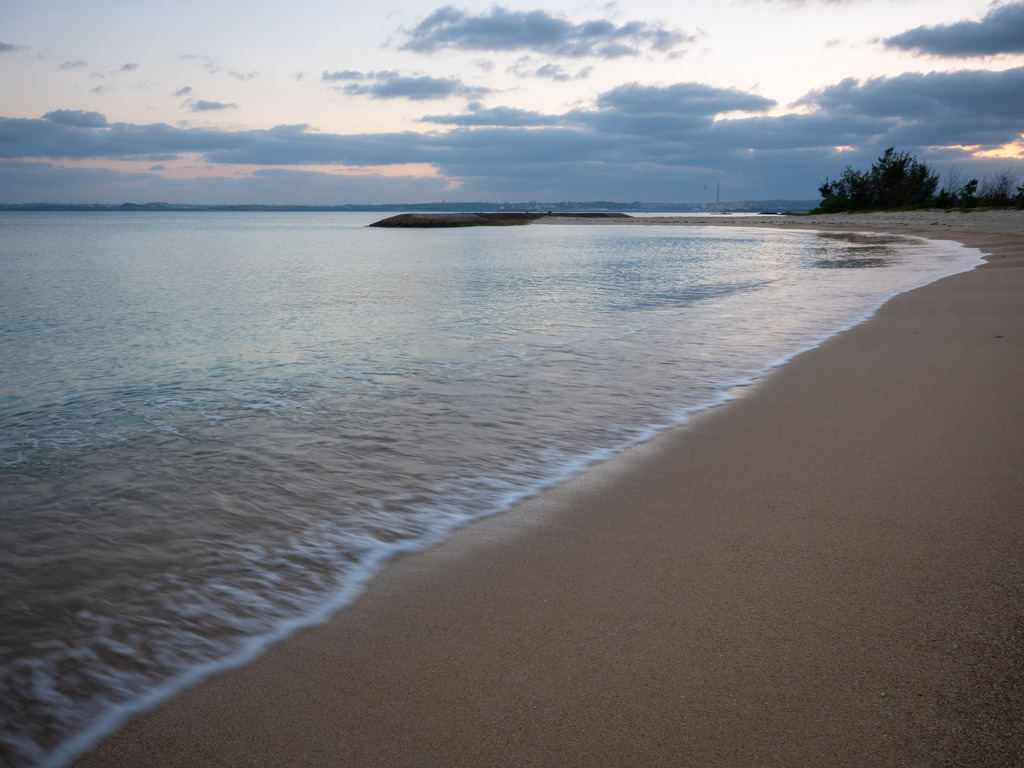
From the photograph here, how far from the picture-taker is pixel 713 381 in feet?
23.8

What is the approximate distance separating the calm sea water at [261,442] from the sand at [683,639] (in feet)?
1.21

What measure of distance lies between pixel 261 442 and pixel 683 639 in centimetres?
403

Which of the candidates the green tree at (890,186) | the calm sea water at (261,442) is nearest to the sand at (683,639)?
the calm sea water at (261,442)

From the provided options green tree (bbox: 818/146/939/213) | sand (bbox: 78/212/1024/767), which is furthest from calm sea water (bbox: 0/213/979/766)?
green tree (bbox: 818/146/939/213)

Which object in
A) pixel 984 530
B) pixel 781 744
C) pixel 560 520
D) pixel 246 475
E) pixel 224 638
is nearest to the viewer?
pixel 781 744

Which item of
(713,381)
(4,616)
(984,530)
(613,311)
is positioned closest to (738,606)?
(984,530)

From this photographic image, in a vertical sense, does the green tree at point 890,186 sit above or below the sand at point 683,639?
above

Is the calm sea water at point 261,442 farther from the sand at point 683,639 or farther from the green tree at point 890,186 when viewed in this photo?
the green tree at point 890,186

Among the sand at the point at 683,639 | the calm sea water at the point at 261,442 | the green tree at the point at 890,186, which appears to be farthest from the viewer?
the green tree at the point at 890,186

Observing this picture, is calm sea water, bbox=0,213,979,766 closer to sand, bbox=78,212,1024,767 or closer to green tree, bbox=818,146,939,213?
sand, bbox=78,212,1024,767

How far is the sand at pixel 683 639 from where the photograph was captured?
2.04 meters

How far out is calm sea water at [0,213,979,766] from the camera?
2771 mm

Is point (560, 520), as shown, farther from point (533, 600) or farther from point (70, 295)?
point (70, 295)

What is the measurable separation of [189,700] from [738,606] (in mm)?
2243
